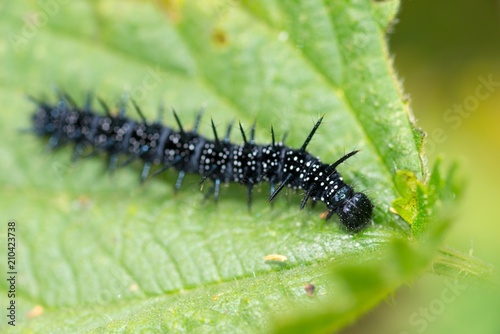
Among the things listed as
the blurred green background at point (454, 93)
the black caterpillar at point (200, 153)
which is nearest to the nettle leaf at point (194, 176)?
the black caterpillar at point (200, 153)

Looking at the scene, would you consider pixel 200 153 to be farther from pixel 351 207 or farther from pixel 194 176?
pixel 351 207

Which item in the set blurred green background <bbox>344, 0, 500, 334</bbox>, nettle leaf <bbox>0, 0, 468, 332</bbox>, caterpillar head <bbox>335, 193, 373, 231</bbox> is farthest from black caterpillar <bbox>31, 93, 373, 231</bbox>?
blurred green background <bbox>344, 0, 500, 334</bbox>

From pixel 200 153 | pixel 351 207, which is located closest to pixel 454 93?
pixel 351 207

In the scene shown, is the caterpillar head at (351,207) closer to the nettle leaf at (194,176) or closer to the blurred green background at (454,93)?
the nettle leaf at (194,176)

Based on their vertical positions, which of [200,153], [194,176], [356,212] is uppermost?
[356,212]

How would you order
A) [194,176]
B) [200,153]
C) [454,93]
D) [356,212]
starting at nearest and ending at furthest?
[356,212] < [200,153] < [194,176] < [454,93]

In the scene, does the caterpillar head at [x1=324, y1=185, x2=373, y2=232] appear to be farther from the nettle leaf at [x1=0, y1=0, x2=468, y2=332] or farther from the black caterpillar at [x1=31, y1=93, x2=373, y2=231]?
the nettle leaf at [x1=0, y1=0, x2=468, y2=332]
